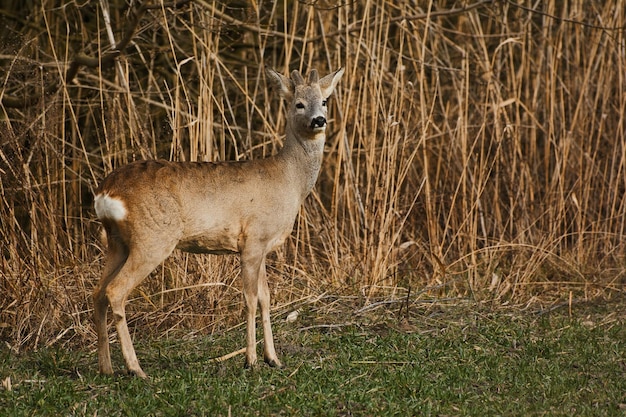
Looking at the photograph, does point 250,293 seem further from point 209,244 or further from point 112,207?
point 112,207

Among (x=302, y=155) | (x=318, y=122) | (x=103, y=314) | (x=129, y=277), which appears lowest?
(x=103, y=314)

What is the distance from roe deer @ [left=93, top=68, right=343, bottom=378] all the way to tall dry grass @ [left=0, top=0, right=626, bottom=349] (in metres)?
0.90

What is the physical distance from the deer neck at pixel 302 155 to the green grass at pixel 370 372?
949mm

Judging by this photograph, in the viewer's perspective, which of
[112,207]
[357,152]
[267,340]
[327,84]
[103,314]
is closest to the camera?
[112,207]

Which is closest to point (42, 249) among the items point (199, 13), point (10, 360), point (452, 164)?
point (10, 360)

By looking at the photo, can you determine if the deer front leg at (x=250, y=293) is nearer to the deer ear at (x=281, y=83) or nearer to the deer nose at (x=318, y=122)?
the deer nose at (x=318, y=122)

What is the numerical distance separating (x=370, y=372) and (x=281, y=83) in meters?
1.66

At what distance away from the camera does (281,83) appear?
5520 millimetres

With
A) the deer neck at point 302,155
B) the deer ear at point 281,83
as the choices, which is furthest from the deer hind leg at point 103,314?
the deer ear at point 281,83

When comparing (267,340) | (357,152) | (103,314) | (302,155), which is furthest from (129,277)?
(357,152)

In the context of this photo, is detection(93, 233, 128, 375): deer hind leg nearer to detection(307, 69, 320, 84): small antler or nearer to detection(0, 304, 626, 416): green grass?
detection(0, 304, 626, 416): green grass

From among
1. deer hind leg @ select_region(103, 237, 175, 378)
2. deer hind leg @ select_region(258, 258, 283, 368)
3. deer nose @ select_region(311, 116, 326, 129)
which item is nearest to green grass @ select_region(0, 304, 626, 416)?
deer hind leg @ select_region(258, 258, 283, 368)

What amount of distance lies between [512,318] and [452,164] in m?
1.88

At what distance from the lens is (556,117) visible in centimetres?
812
